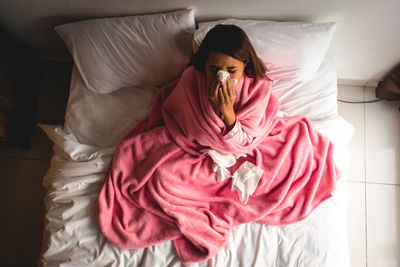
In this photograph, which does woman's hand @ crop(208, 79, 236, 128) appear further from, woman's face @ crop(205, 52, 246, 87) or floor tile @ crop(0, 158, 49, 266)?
floor tile @ crop(0, 158, 49, 266)

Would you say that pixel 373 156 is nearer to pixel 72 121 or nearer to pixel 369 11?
pixel 369 11

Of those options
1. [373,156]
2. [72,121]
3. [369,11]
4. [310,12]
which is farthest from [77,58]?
[373,156]

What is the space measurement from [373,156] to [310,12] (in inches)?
31.6

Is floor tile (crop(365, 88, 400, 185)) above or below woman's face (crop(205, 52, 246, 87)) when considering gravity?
below

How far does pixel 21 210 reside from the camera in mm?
1454

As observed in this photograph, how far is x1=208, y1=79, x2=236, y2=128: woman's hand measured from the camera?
86 centimetres

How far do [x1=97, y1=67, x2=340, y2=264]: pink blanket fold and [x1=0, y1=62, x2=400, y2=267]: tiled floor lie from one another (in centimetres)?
48

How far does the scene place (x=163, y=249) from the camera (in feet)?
3.29

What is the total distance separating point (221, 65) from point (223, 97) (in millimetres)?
97

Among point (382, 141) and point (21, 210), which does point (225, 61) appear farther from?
point (21, 210)

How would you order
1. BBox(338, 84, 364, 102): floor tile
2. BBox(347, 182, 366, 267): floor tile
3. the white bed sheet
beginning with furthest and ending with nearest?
BBox(338, 84, 364, 102): floor tile → BBox(347, 182, 366, 267): floor tile → the white bed sheet

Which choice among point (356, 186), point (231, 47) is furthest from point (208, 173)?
point (356, 186)

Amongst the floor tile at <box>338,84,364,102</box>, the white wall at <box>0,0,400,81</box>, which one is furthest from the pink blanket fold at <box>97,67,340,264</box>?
the floor tile at <box>338,84,364,102</box>

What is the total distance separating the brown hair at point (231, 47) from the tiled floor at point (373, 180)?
2.51 ft
